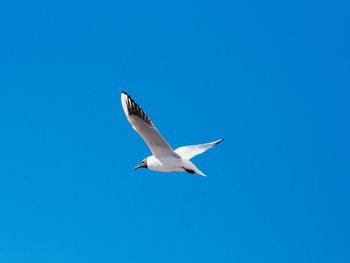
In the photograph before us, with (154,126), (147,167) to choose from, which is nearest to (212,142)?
(147,167)

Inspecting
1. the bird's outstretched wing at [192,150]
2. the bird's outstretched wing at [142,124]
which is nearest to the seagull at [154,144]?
the bird's outstretched wing at [142,124]

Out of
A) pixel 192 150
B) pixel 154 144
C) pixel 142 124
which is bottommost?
pixel 154 144

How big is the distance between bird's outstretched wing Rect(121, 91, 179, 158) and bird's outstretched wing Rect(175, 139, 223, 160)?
151cm

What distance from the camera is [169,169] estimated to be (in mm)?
16953

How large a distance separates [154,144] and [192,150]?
2.01 meters

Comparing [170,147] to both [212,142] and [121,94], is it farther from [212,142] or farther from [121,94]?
[212,142]

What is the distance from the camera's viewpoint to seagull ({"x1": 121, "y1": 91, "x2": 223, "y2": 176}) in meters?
16.1

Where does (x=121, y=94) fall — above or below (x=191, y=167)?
above

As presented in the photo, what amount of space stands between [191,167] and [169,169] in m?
0.71

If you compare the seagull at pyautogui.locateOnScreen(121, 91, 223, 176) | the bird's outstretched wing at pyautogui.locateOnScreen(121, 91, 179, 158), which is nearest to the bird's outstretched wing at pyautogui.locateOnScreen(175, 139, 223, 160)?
the seagull at pyautogui.locateOnScreen(121, 91, 223, 176)

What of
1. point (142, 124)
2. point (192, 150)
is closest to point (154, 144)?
point (142, 124)

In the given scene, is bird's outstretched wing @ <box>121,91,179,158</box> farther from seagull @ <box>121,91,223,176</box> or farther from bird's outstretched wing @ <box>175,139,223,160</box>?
bird's outstretched wing @ <box>175,139,223,160</box>

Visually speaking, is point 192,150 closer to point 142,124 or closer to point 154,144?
point 154,144

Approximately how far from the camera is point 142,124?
16203mm
